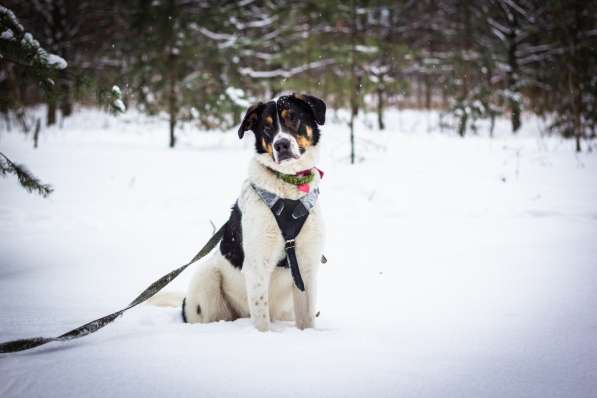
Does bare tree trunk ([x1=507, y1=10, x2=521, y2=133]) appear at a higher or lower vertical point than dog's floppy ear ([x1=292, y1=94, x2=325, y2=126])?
higher

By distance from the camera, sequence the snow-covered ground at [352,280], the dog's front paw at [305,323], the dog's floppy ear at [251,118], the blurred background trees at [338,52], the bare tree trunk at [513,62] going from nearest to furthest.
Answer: the snow-covered ground at [352,280], the dog's front paw at [305,323], the dog's floppy ear at [251,118], the blurred background trees at [338,52], the bare tree trunk at [513,62]

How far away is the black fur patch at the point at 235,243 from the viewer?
2.61 m

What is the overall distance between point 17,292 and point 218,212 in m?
3.05

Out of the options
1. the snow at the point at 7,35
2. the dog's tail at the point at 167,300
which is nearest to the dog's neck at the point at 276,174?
the dog's tail at the point at 167,300

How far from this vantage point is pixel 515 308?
2.92 metres

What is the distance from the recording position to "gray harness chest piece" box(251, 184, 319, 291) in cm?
237

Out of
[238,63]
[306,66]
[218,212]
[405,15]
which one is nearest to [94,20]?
[238,63]

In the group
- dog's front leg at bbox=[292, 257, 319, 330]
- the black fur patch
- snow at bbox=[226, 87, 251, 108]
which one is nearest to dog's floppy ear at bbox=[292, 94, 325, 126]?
the black fur patch

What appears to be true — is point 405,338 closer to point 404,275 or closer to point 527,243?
point 404,275

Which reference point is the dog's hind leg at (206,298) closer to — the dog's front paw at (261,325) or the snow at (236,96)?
the dog's front paw at (261,325)

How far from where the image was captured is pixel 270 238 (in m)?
2.36

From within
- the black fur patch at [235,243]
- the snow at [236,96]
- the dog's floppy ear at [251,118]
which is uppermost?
the snow at [236,96]

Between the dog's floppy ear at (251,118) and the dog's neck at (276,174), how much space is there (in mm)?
296

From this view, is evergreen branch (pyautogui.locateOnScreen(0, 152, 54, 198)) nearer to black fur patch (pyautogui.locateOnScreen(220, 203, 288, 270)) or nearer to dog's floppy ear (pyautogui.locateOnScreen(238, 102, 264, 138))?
black fur patch (pyautogui.locateOnScreen(220, 203, 288, 270))
